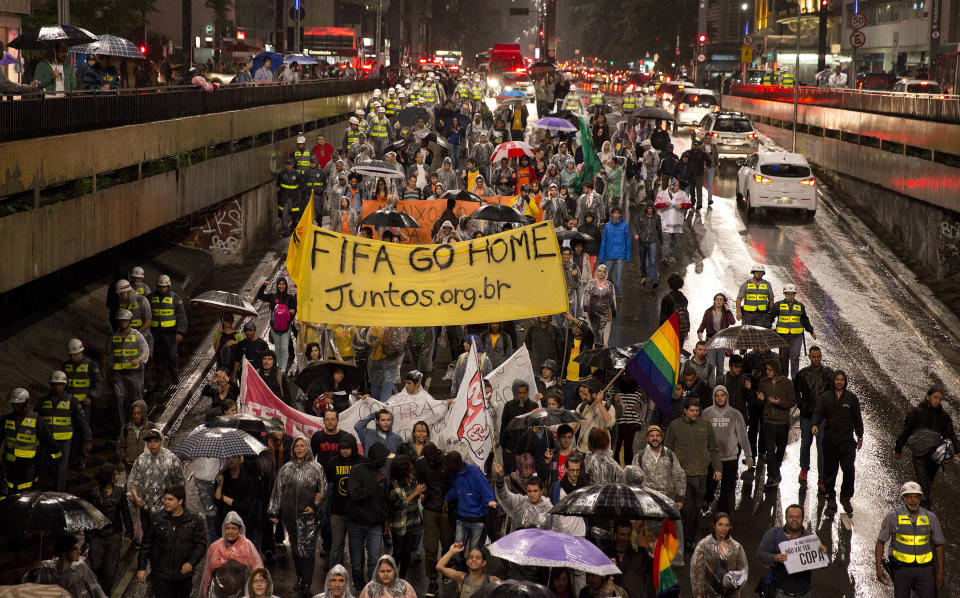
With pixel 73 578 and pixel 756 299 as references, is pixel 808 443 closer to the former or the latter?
pixel 756 299

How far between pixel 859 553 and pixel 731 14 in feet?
369

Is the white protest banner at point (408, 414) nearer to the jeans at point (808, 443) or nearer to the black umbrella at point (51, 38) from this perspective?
Answer: the jeans at point (808, 443)

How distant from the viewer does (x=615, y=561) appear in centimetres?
1059

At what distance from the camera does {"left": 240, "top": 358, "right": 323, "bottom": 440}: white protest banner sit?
13234mm

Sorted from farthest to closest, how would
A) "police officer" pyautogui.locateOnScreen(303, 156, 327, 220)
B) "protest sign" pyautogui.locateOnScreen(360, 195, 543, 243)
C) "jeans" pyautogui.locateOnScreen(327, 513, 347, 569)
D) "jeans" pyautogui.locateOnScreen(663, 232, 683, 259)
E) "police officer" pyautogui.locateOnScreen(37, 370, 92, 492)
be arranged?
"police officer" pyautogui.locateOnScreen(303, 156, 327, 220)
"jeans" pyautogui.locateOnScreen(663, 232, 683, 259)
"protest sign" pyautogui.locateOnScreen(360, 195, 543, 243)
"police officer" pyautogui.locateOnScreen(37, 370, 92, 492)
"jeans" pyautogui.locateOnScreen(327, 513, 347, 569)

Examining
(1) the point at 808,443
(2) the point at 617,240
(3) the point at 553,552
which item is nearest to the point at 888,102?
(2) the point at 617,240

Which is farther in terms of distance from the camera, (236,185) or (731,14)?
(731,14)

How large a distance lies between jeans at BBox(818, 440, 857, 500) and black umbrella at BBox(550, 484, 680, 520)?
175 inches

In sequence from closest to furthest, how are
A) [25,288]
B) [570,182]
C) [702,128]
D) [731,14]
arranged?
1. [25,288]
2. [570,182]
3. [702,128]
4. [731,14]

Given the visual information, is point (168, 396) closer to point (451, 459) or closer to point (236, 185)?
point (451, 459)

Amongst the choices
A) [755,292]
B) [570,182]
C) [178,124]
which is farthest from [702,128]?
[755,292]

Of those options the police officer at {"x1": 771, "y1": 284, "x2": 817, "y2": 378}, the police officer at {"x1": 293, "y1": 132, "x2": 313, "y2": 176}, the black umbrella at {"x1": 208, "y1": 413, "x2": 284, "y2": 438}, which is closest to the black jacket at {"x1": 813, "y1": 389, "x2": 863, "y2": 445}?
the police officer at {"x1": 771, "y1": 284, "x2": 817, "y2": 378}

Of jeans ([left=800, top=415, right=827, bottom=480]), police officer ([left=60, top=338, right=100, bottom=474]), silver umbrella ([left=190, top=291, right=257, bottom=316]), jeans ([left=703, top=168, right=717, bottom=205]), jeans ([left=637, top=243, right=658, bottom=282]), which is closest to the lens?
jeans ([left=800, top=415, right=827, bottom=480])

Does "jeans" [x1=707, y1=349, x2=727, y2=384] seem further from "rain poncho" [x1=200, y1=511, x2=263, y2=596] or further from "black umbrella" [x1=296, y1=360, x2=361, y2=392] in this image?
"rain poncho" [x1=200, y1=511, x2=263, y2=596]
